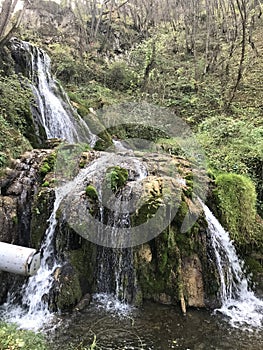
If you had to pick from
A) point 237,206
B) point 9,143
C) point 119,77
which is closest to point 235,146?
point 237,206

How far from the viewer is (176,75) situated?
18.5 m

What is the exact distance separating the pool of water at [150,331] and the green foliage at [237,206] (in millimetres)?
2346

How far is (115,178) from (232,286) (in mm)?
3620

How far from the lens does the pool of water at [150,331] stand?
4.96 metres

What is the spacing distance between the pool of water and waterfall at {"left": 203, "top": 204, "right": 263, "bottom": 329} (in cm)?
32

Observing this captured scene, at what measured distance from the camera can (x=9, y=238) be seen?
6641mm

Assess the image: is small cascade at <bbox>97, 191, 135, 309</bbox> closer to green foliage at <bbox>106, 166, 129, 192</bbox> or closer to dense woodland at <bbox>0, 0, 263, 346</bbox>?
green foliage at <bbox>106, 166, 129, 192</bbox>

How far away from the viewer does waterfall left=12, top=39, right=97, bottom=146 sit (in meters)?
11.7

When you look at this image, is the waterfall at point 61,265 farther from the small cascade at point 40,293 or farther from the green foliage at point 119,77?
the green foliage at point 119,77

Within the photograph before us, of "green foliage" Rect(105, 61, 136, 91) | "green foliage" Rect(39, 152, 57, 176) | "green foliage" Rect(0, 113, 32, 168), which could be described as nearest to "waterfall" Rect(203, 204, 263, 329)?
"green foliage" Rect(39, 152, 57, 176)

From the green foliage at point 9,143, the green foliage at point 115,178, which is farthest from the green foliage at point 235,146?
the green foliage at point 9,143

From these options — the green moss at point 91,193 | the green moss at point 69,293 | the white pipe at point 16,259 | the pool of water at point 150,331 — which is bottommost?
the pool of water at point 150,331

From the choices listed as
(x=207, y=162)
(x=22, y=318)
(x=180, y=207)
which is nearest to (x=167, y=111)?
(x=207, y=162)

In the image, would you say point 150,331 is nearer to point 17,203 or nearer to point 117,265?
point 117,265
